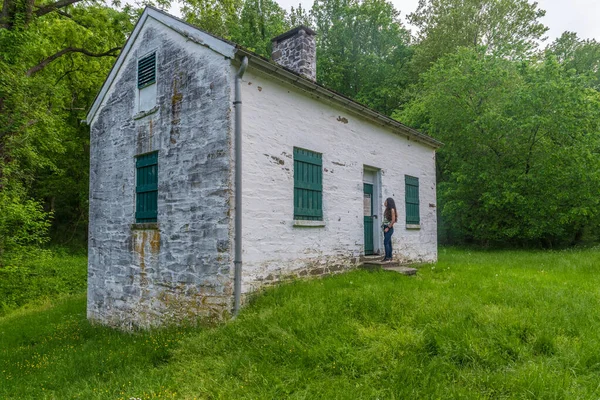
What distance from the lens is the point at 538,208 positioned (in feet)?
53.9

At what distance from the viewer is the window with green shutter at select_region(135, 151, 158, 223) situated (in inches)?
335

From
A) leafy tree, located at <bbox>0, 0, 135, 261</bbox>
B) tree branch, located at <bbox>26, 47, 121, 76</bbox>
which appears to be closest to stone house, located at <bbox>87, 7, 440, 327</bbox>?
leafy tree, located at <bbox>0, 0, 135, 261</bbox>

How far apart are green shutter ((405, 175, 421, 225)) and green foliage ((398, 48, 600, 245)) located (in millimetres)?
6712

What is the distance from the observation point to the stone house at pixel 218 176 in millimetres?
7047

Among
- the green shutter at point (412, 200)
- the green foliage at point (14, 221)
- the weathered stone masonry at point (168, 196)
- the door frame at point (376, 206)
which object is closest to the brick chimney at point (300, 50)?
the door frame at point (376, 206)

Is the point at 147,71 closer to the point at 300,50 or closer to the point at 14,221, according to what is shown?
the point at 300,50

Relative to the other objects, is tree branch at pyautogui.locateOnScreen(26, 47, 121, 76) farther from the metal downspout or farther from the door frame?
the door frame

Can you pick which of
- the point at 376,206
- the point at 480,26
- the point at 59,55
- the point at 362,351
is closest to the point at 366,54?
the point at 480,26

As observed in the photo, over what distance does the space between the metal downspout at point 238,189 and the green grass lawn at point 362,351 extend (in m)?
0.44

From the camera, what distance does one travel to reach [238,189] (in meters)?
6.87

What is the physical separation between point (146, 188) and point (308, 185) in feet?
12.3

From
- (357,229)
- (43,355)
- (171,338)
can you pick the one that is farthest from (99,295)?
(357,229)

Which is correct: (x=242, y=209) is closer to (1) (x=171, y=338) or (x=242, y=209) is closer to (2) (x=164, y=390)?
(1) (x=171, y=338)

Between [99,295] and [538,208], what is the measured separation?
56.0 ft
